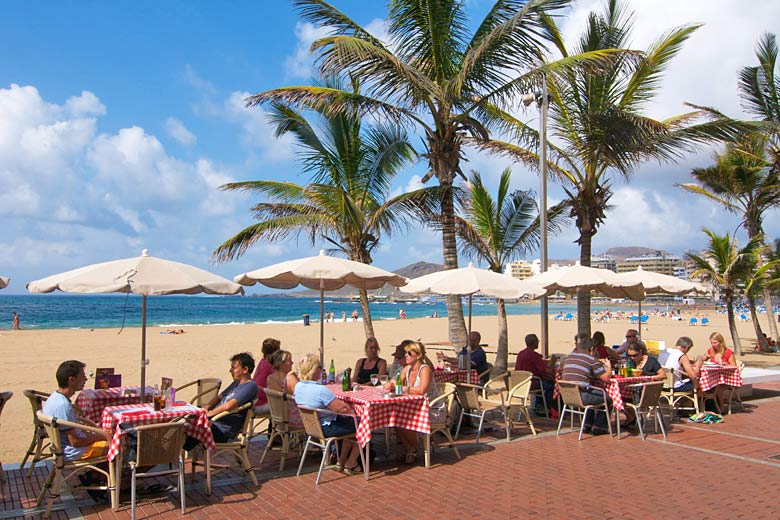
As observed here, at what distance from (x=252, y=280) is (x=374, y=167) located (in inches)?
216

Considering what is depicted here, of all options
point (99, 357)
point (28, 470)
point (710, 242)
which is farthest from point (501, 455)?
point (99, 357)

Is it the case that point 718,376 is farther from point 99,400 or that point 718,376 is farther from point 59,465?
point 59,465

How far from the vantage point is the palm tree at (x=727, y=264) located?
57.0ft

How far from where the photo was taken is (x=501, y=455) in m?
6.70

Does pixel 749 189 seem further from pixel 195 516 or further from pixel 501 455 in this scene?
pixel 195 516

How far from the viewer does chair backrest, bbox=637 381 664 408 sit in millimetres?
7465

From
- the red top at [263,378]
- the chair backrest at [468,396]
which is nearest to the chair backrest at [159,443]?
the red top at [263,378]

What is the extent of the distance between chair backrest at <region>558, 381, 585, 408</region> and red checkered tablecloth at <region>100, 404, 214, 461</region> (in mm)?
4444

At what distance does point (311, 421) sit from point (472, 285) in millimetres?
2918

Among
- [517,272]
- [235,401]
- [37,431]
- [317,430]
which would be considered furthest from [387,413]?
[517,272]

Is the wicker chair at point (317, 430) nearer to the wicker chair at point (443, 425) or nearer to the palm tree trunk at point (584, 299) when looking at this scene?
the wicker chair at point (443, 425)

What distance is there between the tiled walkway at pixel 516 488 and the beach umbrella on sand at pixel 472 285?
1.86 m

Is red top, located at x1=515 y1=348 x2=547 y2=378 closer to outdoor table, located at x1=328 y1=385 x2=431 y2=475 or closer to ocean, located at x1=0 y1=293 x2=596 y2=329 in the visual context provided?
outdoor table, located at x1=328 y1=385 x2=431 y2=475

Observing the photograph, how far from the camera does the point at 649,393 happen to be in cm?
752
